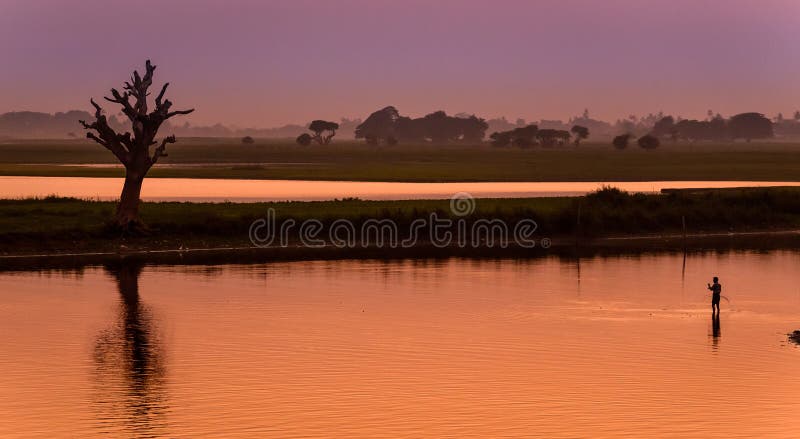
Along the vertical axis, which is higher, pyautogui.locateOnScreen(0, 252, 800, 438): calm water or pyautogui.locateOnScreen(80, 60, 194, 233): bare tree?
pyautogui.locateOnScreen(80, 60, 194, 233): bare tree

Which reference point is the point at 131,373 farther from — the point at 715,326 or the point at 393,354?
the point at 715,326

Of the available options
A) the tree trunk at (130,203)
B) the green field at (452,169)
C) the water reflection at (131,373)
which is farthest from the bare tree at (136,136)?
the green field at (452,169)

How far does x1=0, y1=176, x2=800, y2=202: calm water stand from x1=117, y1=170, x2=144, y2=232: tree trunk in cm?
2898

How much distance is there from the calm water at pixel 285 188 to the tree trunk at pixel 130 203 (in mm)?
28980

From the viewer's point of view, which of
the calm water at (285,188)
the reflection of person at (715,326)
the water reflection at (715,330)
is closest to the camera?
the water reflection at (715,330)

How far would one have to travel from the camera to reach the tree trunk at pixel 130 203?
6400 centimetres

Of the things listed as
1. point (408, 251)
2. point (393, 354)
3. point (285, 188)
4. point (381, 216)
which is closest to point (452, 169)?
point (285, 188)

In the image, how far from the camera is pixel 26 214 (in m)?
70.2

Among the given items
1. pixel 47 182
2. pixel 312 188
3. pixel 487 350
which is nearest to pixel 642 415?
pixel 487 350

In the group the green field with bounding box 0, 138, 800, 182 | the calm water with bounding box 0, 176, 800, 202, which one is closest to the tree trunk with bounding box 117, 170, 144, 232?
the calm water with bounding box 0, 176, 800, 202

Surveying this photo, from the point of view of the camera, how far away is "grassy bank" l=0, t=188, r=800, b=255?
214 feet

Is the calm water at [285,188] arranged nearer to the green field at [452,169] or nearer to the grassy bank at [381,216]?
the green field at [452,169]

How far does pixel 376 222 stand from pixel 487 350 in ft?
119

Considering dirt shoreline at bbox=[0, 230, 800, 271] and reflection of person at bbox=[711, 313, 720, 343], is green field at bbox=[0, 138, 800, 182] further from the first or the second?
reflection of person at bbox=[711, 313, 720, 343]
